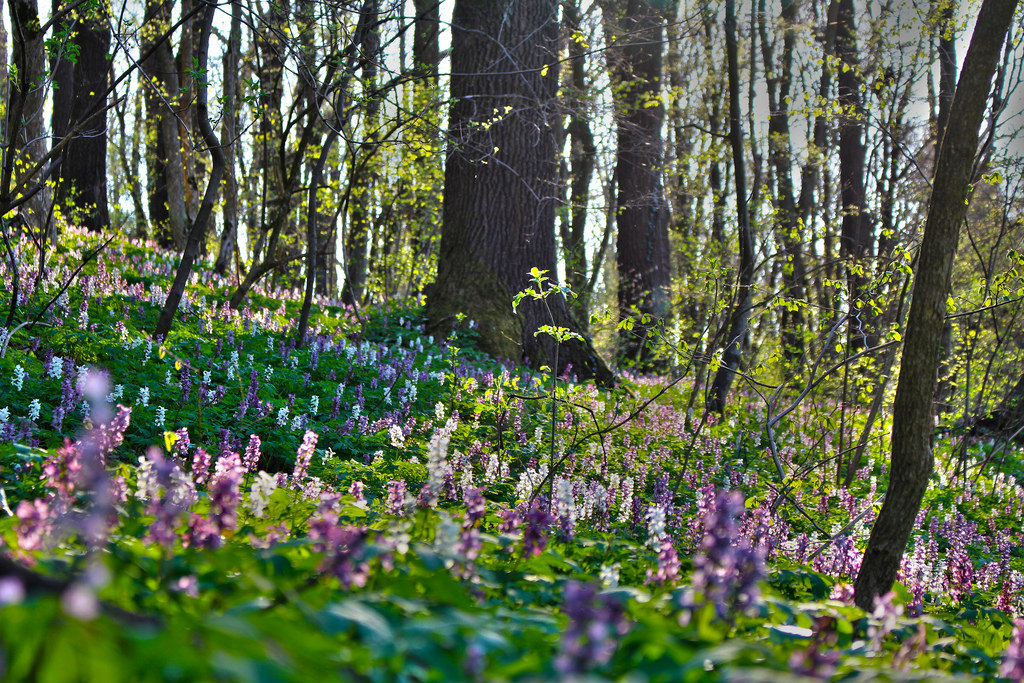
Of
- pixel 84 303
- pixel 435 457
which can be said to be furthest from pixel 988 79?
pixel 84 303

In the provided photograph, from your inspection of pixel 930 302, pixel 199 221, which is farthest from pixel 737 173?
pixel 199 221

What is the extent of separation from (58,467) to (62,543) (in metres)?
0.52

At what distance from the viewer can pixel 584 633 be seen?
1.37m

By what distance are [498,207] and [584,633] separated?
9576 millimetres

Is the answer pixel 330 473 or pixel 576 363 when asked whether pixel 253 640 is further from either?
pixel 576 363

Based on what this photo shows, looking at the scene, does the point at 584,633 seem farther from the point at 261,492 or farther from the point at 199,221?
the point at 199,221

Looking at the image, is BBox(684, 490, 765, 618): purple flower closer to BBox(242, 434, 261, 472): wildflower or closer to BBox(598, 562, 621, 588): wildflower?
BBox(598, 562, 621, 588): wildflower

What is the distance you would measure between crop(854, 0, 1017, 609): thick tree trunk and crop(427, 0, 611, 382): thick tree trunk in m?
6.87

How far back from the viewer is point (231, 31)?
14938mm

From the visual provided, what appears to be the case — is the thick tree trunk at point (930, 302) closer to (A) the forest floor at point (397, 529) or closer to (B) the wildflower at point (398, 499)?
(A) the forest floor at point (397, 529)

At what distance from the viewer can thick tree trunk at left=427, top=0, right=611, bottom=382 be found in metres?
10.3

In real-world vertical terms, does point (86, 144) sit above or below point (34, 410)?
above

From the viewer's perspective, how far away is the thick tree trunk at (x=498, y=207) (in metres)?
10.3

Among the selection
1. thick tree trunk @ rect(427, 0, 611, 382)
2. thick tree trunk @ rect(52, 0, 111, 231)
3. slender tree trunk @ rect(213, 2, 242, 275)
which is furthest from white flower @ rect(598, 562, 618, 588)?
thick tree trunk @ rect(52, 0, 111, 231)
